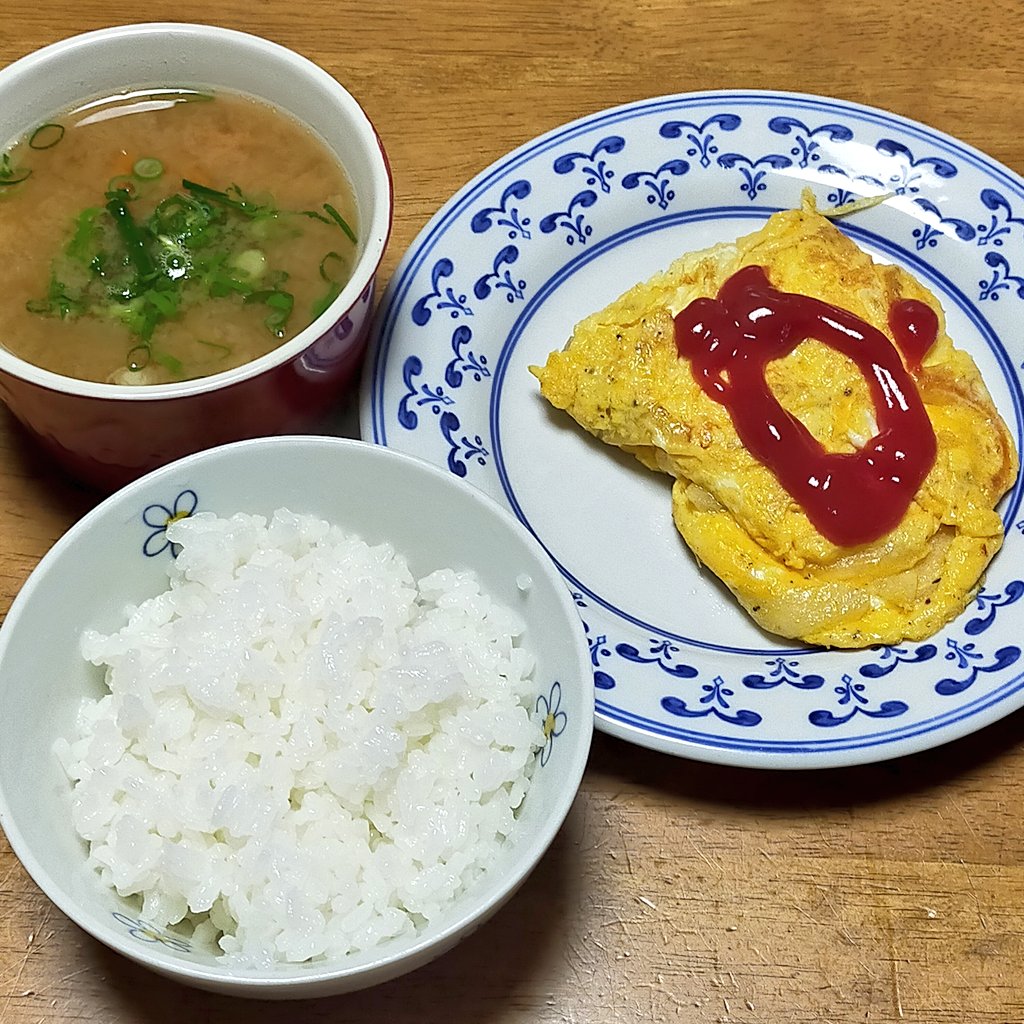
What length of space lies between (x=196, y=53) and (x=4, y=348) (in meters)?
0.65

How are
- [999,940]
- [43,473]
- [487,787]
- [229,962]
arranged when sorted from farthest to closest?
[43,473]
[999,940]
[487,787]
[229,962]

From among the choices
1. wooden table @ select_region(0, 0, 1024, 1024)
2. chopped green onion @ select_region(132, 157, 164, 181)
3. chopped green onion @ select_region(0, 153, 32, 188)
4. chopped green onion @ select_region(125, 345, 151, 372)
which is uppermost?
chopped green onion @ select_region(132, 157, 164, 181)

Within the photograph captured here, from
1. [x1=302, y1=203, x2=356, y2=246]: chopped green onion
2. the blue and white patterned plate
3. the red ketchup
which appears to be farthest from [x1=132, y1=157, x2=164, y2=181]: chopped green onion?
the red ketchup

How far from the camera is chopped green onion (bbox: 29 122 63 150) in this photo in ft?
7.07

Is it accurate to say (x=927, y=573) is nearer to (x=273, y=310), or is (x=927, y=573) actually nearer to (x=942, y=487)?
(x=942, y=487)

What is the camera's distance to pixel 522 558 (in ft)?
5.79

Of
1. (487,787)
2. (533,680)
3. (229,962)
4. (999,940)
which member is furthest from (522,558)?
(999,940)

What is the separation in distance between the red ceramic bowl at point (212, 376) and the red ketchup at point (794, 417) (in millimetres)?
667

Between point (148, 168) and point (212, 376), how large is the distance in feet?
1.75

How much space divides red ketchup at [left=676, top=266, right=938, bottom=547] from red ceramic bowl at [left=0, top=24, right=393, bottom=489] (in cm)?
67

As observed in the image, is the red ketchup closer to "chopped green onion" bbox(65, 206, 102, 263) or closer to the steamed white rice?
the steamed white rice

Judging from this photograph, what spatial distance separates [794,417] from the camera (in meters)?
2.21

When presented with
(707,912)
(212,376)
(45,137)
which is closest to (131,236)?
(45,137)

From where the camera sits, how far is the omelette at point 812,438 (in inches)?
83.7
